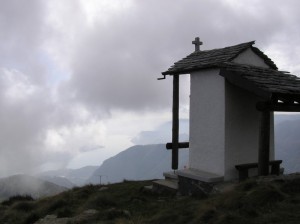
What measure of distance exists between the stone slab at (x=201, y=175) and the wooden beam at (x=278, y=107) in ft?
7.72

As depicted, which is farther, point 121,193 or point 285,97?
point 121,193

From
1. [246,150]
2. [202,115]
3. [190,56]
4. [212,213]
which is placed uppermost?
[190,56]

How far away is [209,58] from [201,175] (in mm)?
3824

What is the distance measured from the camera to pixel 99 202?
1059 cm

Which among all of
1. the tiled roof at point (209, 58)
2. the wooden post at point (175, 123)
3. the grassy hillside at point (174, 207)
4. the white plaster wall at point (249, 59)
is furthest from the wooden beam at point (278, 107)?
the wooden post at point (175, 123)

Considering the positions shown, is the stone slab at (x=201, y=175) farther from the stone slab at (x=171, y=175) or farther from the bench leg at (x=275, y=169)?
the bench leg at (x=275, y=169)

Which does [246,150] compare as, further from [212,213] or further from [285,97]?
[212,213]

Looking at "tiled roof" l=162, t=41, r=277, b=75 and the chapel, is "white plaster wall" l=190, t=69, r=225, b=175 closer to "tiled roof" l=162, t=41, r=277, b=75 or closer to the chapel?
the chapel

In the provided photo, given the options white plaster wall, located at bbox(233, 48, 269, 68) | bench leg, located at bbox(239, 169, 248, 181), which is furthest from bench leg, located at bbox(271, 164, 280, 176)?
white plaster wall, located at bbox(233, 48, 269, 68)

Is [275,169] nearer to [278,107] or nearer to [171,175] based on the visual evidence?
[278,107]

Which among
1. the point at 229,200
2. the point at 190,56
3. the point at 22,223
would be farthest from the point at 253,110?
the point at 22,223

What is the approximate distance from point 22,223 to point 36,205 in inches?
87.4

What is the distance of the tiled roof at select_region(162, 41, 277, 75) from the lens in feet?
37.0

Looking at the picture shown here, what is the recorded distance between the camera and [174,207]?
362 inches
